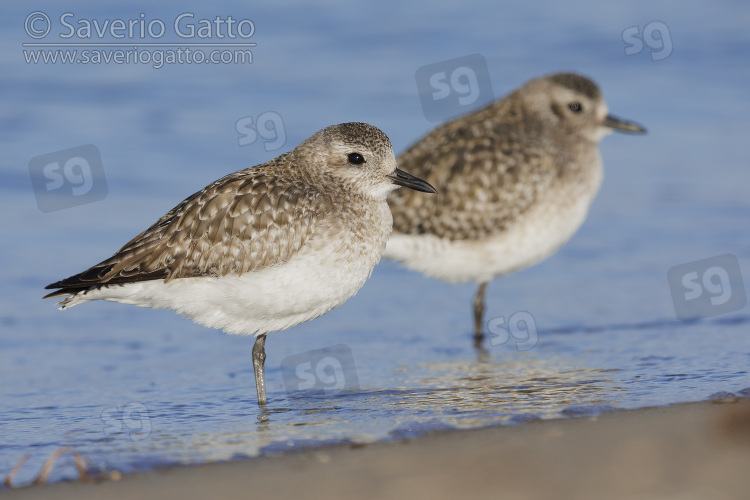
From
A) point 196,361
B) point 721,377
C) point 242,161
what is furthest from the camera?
point 242,161

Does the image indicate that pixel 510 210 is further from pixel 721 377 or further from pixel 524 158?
pixel 721 377

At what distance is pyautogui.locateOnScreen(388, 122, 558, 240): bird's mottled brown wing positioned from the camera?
11438 millimetres

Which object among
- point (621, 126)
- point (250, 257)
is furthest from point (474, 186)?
point (250, 257)

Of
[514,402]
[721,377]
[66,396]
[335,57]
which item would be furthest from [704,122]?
[66,396]

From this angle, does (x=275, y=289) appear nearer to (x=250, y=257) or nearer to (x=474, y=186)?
(x=250, y=257)

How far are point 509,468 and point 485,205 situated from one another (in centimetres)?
537

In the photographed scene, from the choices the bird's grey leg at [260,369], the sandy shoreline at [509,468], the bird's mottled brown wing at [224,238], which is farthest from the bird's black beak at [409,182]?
the sandy shoreline at [509,468]

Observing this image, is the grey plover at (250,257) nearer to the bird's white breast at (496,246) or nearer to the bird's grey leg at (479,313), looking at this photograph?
the bird's white breast at (496,246)

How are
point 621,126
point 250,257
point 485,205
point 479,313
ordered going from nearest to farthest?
point 250,257, point 485,205, point 479,313, point 621,126

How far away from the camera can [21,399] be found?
916cm

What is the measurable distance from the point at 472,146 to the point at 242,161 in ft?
15.8

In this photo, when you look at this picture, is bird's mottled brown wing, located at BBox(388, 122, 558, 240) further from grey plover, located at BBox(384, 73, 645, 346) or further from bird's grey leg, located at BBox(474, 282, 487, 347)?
bird's grey leg, located at BBox(474, 282, 487, 347)

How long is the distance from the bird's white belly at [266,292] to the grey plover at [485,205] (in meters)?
2.95

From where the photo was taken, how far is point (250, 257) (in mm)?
8328
